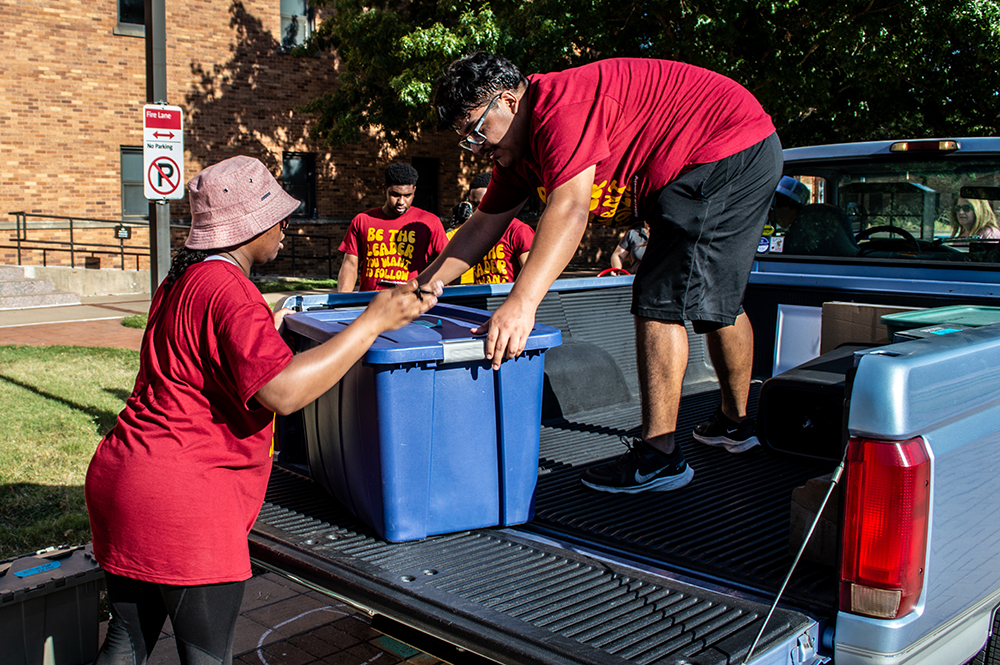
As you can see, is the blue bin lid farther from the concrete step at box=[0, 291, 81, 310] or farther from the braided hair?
the concrete step at box=[0, 291, 81, 310]

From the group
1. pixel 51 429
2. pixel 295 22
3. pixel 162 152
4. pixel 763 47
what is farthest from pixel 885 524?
pixel 295 22

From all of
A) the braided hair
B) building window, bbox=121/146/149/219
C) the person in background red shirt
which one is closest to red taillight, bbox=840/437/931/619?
the braided hair

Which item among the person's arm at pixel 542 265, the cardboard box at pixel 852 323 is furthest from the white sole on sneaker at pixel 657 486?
the cardboard box at pixel 852 323

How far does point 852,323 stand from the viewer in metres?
3.91

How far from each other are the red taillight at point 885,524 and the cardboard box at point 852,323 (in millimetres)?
2091

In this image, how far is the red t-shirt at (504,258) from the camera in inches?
230

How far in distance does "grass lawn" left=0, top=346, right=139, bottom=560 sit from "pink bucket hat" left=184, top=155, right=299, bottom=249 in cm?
282

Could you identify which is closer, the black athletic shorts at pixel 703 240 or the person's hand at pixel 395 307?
the person's hand at pixel 395 307

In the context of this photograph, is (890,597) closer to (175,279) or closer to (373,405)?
(373,405)

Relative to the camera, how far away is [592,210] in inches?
124

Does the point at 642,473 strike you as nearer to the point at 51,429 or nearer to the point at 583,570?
the point at 583,570

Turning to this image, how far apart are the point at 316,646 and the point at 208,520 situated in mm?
1649

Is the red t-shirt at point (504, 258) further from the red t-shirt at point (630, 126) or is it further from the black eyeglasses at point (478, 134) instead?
the black eyeglasses at point (478, 134)

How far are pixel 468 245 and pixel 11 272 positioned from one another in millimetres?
14680
